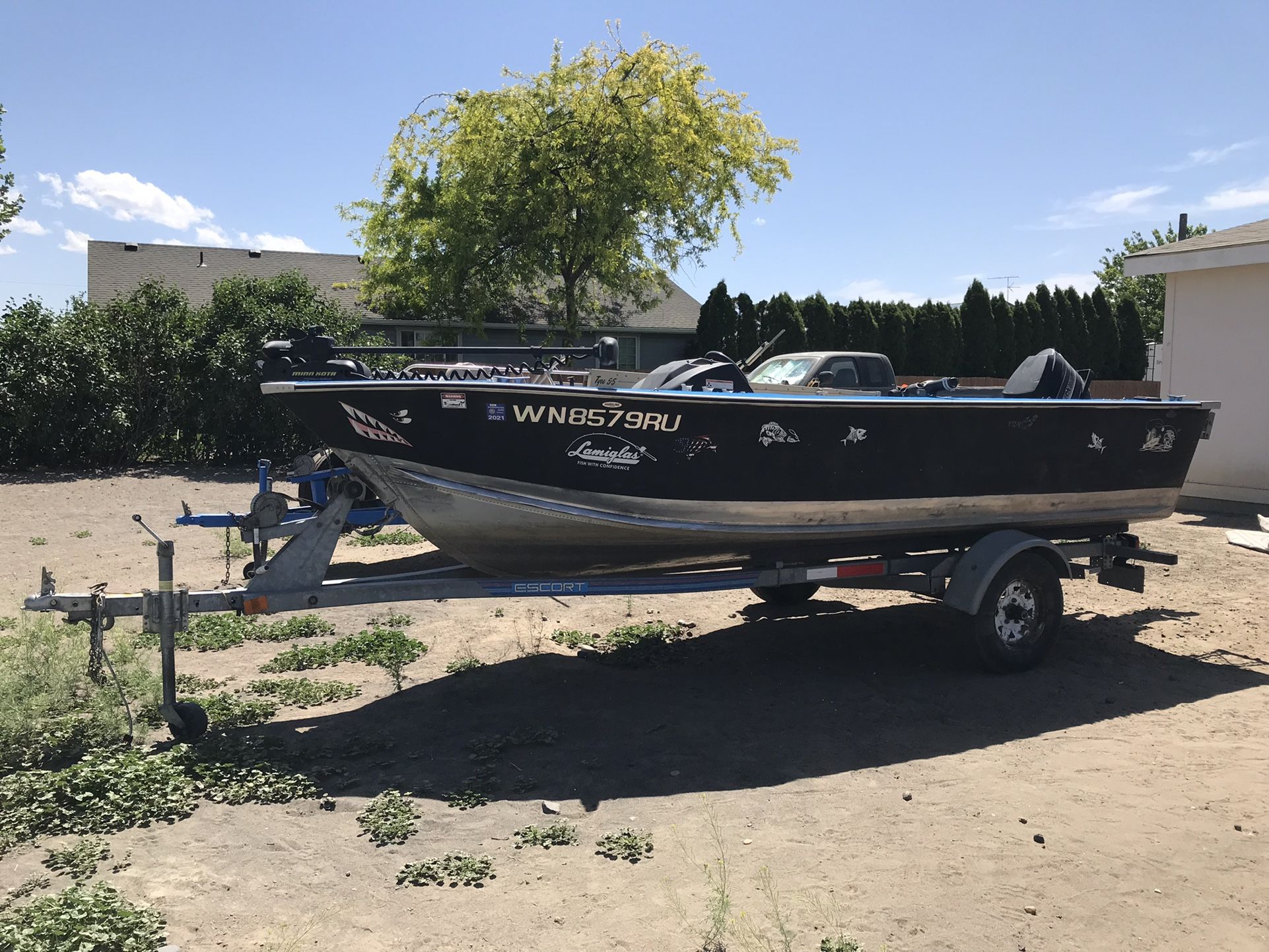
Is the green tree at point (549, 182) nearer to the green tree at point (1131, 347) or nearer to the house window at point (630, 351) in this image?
the house window at point (630, 351)

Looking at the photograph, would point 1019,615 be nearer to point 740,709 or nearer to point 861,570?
point 861,570

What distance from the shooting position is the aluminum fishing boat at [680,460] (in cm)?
550

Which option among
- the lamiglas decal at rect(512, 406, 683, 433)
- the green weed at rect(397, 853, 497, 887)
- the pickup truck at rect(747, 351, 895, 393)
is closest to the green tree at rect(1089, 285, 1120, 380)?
the pickup truck at rect(747, 351, 895, 393)

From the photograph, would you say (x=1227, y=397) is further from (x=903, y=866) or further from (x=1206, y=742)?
(x=903, y=866)

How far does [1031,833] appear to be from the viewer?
4402 mm

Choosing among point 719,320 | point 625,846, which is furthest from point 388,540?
point 719,320

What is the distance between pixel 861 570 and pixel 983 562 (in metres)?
0.86

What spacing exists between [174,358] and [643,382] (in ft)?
40.6

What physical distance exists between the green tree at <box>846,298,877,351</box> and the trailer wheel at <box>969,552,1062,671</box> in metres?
23.6

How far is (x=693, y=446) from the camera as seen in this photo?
583 centimetres

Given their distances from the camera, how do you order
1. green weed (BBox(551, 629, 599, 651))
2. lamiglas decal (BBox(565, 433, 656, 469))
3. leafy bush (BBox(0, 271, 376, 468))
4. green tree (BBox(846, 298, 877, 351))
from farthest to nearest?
green tree (BBox(846, 298, 877, 351)) → leafy bush (BBox(0, 271, 376, 468)) → green weed (BBox(551, 629, 599, 651)) → lamiglas decal (BBox(565, 433, 656, 469))

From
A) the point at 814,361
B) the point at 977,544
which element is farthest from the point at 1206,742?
the point at 814,361

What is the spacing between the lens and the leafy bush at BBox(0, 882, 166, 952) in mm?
3191

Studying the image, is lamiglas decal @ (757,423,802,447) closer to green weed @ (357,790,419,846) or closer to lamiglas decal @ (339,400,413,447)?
lamiglas decal @ (339,400,413,447)
